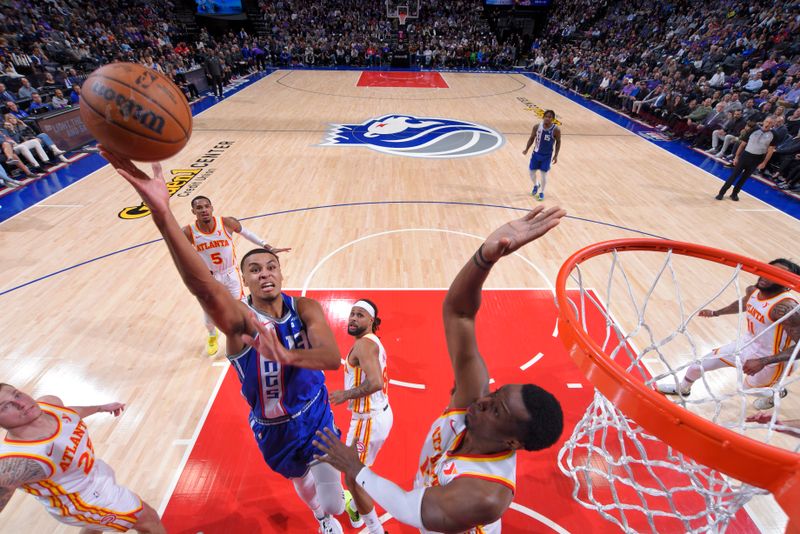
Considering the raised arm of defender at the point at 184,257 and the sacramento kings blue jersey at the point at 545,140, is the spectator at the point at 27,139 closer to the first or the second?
the raised arm of defender at the point at 184,257

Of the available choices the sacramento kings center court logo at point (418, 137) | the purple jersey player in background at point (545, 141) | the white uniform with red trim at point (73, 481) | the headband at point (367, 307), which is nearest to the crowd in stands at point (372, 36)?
the sacramento kings center court logo at point (418, 137)

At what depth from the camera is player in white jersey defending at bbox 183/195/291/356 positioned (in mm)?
4078

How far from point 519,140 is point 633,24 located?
55.1ft

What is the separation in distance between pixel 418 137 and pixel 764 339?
31.7 feet

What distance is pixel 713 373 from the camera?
166 inches

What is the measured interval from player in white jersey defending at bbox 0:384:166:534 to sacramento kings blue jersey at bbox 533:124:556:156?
748 cm

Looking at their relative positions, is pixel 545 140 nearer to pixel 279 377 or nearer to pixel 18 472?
pixel 279 377

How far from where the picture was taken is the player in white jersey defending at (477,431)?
157 cm

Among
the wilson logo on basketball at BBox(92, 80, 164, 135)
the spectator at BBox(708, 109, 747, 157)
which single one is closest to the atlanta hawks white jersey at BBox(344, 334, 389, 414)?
the wilson logo on basketball at BBox(92, 80, 164, 135)

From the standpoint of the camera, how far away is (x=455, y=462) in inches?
67.5

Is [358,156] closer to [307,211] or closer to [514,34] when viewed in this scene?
[307,211]

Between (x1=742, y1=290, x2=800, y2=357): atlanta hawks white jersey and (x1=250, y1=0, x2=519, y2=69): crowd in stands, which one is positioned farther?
(x1=250, y1=0, x2=519, y2=69): crowd in stands

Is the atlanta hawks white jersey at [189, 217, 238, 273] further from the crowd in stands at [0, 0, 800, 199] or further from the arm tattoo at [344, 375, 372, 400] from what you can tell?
the crowd in stands at [0, 0, 800, 199]

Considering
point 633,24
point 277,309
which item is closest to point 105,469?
point 277,309
